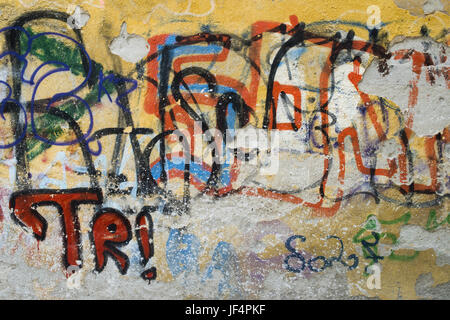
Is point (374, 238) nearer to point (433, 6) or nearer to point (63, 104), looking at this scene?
point (433, 6)

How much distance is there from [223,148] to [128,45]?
96cm

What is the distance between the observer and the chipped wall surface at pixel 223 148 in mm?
2447

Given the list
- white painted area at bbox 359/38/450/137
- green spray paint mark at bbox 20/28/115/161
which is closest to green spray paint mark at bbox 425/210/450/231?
white painted area at bbox 359/38/450/137

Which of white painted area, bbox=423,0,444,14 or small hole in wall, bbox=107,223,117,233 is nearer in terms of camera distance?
white painted area, bbox=423,0,444,14

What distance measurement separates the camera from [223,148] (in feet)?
8.21

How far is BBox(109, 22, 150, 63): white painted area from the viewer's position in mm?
2447

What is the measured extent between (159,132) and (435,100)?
6.28 feet

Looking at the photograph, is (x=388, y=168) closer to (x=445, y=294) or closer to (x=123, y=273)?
(x=445, y=294)

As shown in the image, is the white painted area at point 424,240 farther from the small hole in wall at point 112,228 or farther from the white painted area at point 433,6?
the small hole in wall at point 112,228

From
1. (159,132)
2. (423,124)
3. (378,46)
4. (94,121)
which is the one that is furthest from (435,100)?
(94,121)

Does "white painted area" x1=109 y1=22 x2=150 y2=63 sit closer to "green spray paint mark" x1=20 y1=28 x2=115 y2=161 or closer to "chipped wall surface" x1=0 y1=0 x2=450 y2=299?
"chipped wall surface" x1=0 y1=0 x2=450 y2=299

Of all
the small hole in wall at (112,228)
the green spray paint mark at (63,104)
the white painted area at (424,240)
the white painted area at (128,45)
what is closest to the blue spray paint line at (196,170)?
the small hole in wall at (112,228)

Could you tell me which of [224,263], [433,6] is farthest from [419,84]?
[224,263]

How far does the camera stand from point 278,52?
8.09 feet
